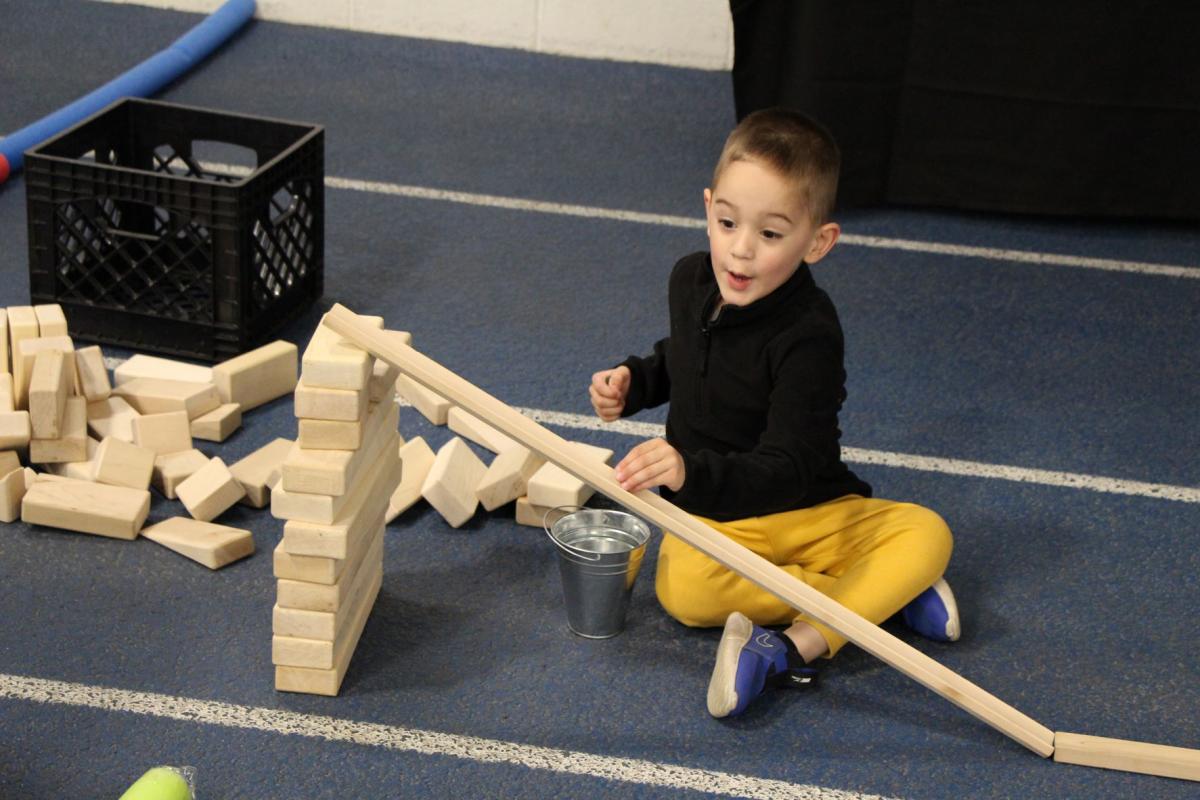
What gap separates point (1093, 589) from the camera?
10.3ft

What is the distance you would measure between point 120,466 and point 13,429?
0.81 ft

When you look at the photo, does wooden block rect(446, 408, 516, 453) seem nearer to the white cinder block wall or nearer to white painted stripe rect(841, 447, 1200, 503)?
white painted stripe rect(841, 447, 1200, 503)

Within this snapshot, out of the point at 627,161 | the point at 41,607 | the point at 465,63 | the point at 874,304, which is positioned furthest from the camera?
the point at 465,63

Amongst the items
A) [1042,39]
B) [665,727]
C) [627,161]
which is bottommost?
[665,727]

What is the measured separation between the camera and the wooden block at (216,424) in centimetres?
341

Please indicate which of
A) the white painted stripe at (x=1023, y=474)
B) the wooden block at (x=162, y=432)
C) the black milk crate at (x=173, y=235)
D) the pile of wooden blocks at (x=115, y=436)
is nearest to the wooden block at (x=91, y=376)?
the pile of wooden blocks at (x=115, y=436)

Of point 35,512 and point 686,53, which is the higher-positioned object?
point 686,53

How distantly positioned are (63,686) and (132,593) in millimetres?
316

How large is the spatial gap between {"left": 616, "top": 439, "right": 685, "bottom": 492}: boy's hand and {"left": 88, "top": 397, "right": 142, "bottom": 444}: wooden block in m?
1.37

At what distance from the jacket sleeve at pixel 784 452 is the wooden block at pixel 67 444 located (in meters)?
1.38

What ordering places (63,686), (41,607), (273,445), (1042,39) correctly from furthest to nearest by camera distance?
(1042,39), (273,445), (41,607), (63,686)

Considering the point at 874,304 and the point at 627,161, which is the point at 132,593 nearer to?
the point at 874,304

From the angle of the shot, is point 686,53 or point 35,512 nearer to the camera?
point 35,512

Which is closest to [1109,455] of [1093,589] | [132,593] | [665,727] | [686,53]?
[1093,589]
